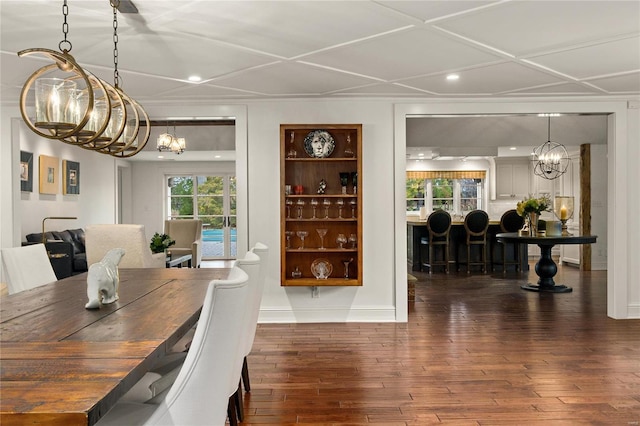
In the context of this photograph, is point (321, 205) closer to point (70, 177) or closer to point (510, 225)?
point (510, 225)

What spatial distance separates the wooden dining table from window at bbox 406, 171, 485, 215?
10455 mm

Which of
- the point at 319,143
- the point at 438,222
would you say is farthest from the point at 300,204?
the point at 438,222

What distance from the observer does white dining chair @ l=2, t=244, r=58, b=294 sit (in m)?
3.40

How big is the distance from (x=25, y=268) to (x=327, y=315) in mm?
2929

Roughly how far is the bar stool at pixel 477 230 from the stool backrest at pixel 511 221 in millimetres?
304

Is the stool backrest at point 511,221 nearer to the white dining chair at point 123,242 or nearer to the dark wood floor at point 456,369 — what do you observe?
the dark wood floor at point 456,369

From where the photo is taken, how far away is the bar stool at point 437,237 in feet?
30.0

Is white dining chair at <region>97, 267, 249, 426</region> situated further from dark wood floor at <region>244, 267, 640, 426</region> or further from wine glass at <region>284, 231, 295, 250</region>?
wine glass at <region>284, 231, 295, 250</region>

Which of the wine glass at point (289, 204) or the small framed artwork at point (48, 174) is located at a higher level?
the small framed artwork at point (48, 174)

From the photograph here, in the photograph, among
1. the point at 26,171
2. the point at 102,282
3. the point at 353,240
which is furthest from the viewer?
the point at 26,171

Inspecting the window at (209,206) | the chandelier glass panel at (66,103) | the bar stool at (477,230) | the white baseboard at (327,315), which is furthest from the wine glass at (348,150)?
the window at (209,206)

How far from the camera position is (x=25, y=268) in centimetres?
354

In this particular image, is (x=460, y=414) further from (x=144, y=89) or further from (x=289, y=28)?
(x=144, y=89)

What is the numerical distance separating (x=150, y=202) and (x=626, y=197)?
35.1ft
